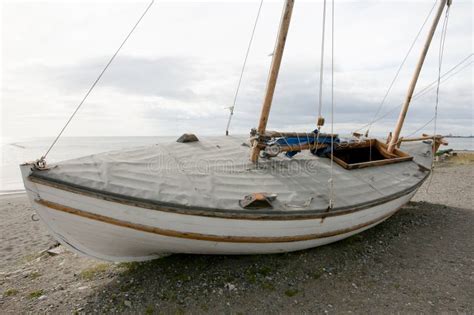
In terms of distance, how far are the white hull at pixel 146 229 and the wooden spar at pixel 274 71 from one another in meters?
2.39

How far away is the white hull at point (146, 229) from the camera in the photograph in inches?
190

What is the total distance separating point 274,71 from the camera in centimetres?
763

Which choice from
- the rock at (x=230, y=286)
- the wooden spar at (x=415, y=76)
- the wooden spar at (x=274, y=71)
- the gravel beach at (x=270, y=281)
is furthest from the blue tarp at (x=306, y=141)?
the wooden spar at (x=415, y=76)

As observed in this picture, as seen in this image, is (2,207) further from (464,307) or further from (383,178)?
(464,307)

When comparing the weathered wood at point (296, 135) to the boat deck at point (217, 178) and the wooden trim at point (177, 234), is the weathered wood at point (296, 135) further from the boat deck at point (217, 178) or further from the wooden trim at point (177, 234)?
the wooden trim at point (177, 234)

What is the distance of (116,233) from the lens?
5133mm

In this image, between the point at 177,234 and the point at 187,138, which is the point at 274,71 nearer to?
the point at 187,138

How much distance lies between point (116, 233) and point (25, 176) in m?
1.88

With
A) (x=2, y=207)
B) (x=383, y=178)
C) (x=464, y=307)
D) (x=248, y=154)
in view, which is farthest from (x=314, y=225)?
(x=2, y=207)

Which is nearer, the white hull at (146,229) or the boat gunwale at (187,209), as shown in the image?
the boat gunwale at (187,209)

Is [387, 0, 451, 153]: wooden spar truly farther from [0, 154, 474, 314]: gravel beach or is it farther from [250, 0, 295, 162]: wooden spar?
[250, 0, 295, 162]: wooden spar

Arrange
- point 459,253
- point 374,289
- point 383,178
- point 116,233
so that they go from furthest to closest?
point 383,178 → point 459,253 → point 374,289 → point 116,233

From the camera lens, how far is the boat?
16.0 feet

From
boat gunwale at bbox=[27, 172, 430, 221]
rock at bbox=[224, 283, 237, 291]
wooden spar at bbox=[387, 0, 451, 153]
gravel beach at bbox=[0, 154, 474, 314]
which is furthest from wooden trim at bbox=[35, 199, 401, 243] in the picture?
wooden spar at bbox=[387, 0, 451, 153]
